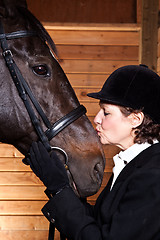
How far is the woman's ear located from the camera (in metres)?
1.02

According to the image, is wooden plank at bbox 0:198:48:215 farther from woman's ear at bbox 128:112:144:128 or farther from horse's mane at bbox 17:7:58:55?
woman's ear at bbox 128:112:144:128

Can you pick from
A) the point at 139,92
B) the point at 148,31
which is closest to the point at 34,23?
the point at 139,92

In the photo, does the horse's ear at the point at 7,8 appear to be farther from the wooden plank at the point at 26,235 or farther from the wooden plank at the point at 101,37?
the wooden plank at the point at 26,235

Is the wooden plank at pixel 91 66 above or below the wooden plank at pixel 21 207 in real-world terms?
above

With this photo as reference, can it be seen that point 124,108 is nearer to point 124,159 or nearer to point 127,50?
point 124,159

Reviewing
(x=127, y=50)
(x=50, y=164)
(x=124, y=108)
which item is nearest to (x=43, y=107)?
(x=50, y=164)

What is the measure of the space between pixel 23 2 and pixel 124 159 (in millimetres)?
878

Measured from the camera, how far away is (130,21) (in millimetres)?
2621

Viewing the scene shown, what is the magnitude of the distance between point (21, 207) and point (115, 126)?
178 centimetres

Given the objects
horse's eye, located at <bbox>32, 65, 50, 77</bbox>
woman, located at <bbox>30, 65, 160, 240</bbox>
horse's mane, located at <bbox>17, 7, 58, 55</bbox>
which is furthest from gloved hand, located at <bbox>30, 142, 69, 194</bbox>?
horse's mane, located at <bbox>17, 7, 58, 55</bbox>

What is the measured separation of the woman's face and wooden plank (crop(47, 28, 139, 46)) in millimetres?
1642

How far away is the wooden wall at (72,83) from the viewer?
253 centimetres

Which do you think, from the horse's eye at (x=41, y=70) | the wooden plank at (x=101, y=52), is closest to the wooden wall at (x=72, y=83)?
the wooden plank at (x=101, y=52)

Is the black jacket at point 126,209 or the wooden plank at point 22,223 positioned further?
the wooden plank at point 22,223
